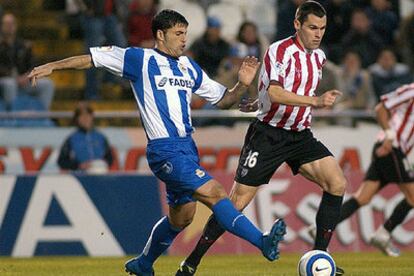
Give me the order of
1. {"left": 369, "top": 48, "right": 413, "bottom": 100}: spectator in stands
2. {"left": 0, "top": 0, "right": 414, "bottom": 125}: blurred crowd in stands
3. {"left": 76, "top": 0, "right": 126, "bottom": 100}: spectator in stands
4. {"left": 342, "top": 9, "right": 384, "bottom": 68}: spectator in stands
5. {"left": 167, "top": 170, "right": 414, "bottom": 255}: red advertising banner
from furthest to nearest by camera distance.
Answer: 1. {"left": 342, "top": 9, "right": 384, "bottom": 68}: spectator in stands
2. {"left": 76, "top": 0, "right": 126, "bottom": 100}: spectator in stands
3. {"left": 369, "top": 48, "right": 413, "bottom": 100}: spectator in stands
4. {"left": 0, "top": 0, "right": 414, "bottom": 125}: blurred crowd in stands
5. {"left": 167, "top": 170, "right": 414, "bottom": 255}: red advertising banner

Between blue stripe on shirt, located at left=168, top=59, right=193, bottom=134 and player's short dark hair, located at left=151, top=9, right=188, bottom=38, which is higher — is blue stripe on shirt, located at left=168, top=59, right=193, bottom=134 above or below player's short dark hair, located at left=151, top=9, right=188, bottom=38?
below

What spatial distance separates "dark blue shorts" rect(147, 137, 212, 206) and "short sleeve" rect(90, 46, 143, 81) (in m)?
0.61

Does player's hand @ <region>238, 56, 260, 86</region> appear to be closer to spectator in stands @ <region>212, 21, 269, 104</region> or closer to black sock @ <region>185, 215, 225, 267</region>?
black sock @ <region>185, 215, 225, 267</region>

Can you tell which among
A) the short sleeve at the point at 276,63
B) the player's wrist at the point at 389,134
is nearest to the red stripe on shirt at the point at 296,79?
the short sleeve at the point at 276,63

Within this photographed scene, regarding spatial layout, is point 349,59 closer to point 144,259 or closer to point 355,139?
point 355,139

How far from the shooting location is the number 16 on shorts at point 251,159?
1126cm

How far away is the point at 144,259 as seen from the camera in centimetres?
1080

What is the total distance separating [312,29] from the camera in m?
11.1

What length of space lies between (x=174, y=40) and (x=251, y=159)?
1415mm

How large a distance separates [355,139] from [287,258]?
3.24m

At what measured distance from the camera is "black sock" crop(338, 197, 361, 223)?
14797mm

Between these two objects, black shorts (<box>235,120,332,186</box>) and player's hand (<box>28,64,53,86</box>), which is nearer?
player's hand (<box>28,64,53,86</box>)

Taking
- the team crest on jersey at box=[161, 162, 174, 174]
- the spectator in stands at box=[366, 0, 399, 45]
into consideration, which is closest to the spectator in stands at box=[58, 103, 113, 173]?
the spectator in stands at box=[366, 0, 399, 45]

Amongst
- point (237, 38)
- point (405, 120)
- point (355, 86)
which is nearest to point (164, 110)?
point (405, 120)
